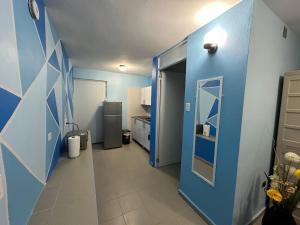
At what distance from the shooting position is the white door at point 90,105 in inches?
163

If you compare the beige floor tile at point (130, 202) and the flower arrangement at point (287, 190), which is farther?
the beige floor tile at point (130, 202)

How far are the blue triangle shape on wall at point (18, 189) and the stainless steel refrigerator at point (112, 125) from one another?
293cm

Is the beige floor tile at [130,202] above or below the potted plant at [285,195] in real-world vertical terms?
below

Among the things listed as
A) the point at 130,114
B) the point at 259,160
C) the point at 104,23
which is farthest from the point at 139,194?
the point at 130,114

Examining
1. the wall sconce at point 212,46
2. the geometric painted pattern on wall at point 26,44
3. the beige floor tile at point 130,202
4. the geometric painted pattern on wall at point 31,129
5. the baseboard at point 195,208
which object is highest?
the wall sconce at point 212,46

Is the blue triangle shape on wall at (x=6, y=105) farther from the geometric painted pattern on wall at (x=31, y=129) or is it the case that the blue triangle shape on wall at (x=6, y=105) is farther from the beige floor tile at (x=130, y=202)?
the beige floor tile at (x=130, y=202)

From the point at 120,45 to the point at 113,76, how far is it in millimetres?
2297

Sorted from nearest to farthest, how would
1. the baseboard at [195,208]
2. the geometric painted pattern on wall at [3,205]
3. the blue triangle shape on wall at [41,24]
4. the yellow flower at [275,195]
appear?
the geometric painted pattern on wall at [3,205]
the yellow flower at [275,195]
the blue triangle shape on wall at [41,24]
the baseboard at [195,208]

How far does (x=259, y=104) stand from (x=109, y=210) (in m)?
2.20

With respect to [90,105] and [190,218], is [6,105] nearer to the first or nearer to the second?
[190,218]

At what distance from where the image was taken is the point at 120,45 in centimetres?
235

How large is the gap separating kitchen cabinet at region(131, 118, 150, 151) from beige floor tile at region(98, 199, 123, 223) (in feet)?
6.61

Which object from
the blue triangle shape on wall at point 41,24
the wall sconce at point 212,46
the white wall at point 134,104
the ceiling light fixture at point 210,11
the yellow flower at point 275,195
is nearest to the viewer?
the yellow flower at point 275,195

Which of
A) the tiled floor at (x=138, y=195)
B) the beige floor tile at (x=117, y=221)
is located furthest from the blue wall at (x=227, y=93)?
the beige floor tile at (x=117, y=221)
